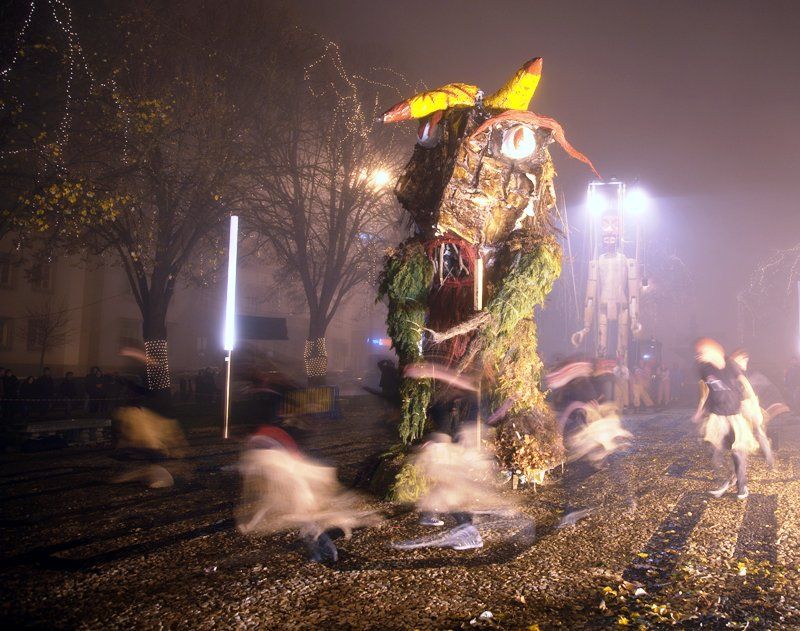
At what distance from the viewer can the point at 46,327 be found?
84.6 ft

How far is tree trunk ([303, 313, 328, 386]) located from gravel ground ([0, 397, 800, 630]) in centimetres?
1298

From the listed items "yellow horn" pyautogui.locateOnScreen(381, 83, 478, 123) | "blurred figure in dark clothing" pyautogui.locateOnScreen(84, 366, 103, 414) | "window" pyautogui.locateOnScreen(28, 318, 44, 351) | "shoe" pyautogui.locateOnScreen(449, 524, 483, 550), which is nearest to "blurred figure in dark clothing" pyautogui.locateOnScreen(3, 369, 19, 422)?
"blurred figure in dark clothing" pyautogui.locateOnScreen(84, 366, 103, 414)

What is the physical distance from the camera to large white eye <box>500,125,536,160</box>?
6.07 metres

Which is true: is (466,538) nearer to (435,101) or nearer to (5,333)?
(435,101)

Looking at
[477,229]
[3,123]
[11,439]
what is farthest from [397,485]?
[3,123]

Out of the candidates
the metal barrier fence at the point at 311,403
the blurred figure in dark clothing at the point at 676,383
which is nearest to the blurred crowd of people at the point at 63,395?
the metal barrier fence at the point at 311,403

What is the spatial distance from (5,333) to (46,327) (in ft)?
8.72

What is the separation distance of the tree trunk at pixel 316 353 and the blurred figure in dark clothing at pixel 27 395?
8512 mm

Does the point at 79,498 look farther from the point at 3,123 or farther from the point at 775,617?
the point at 3,123

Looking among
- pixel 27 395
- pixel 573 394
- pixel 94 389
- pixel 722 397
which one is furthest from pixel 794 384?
pixel 27 395

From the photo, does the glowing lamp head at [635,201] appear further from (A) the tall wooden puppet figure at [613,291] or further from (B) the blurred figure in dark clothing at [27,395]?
(B) the blurred figure in dark clothing at [27,395]

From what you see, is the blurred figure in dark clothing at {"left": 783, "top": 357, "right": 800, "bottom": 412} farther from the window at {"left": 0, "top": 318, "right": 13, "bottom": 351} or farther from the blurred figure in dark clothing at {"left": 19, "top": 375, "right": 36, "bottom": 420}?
the window at {"left": 0, "top": 318, "right": 13, "bottom": 351}

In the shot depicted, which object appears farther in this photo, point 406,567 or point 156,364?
point 156,364

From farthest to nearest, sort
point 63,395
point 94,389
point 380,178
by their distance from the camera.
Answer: point 380,178, point 63,395, point 94,389
